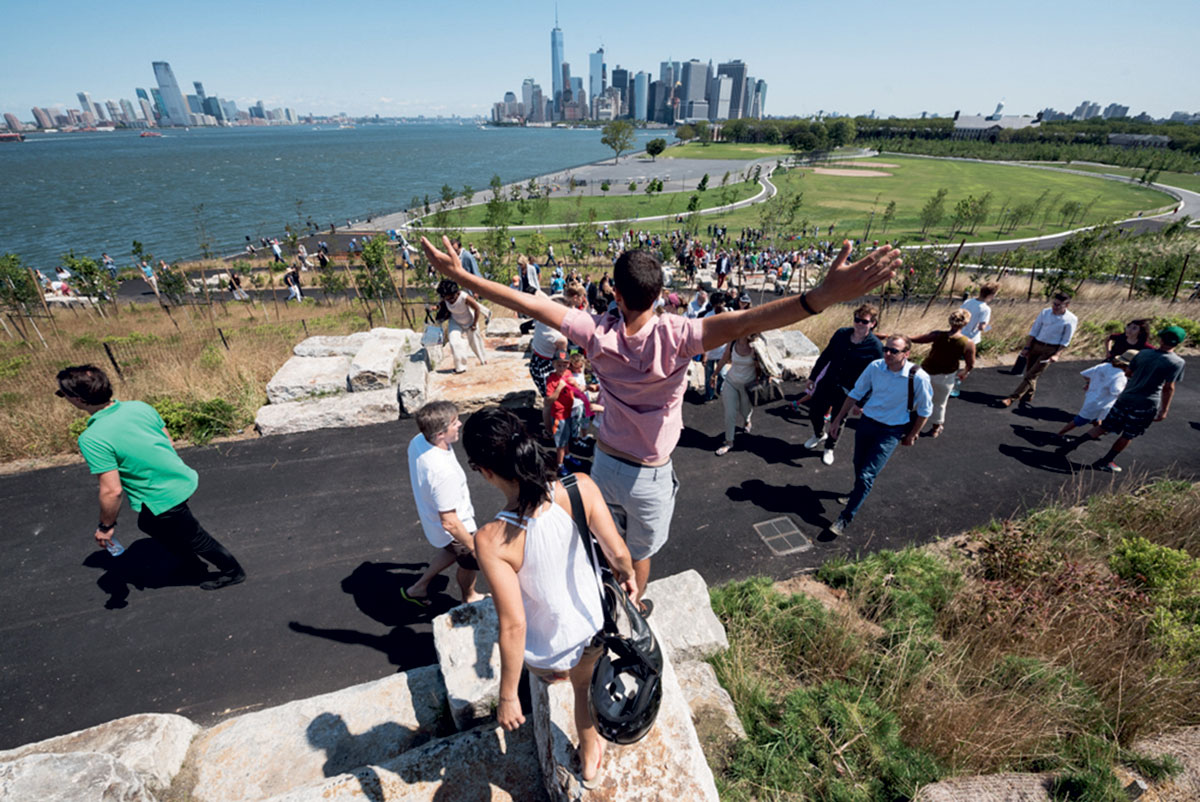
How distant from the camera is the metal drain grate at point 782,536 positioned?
16.8 ft

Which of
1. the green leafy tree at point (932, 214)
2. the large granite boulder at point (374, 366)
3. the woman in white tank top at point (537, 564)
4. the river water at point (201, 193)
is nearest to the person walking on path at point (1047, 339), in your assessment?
the woman in white tank top at point (537, 564)

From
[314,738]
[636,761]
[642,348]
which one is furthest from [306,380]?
[636,761]

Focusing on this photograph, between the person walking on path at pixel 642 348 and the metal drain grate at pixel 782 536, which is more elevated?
the person walking on path at pixel 642 348

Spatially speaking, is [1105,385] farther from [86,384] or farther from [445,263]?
[86,384]

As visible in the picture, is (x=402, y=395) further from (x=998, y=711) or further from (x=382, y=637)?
(x=998, y=711)

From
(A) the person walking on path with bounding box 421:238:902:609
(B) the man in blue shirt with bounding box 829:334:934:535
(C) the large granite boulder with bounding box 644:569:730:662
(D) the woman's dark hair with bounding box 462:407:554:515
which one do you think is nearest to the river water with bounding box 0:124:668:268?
(A) the person walking on path with bounding box 421:238:902:609

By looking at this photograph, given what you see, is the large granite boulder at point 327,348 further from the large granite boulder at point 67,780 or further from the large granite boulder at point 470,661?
the large granite boulder at point 67,780

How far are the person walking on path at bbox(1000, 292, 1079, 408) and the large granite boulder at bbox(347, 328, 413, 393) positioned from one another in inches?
403

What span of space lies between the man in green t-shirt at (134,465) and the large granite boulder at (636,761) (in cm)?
357

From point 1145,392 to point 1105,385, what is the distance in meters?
0.48

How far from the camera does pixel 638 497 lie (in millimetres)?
3033

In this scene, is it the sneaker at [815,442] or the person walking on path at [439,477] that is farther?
the sneaker at [815,442]

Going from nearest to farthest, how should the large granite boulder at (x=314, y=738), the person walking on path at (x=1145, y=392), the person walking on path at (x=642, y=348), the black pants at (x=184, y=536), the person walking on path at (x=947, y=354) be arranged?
the person walking on path at (x=642, y=348)
the large granite boulder at (x=314, y=738)
the black pants at (x=184, y=536)
the person walking on path at (x=1145, y=392)
the person walking on path at (x=947, y=354)

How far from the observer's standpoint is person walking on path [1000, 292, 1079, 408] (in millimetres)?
7352
